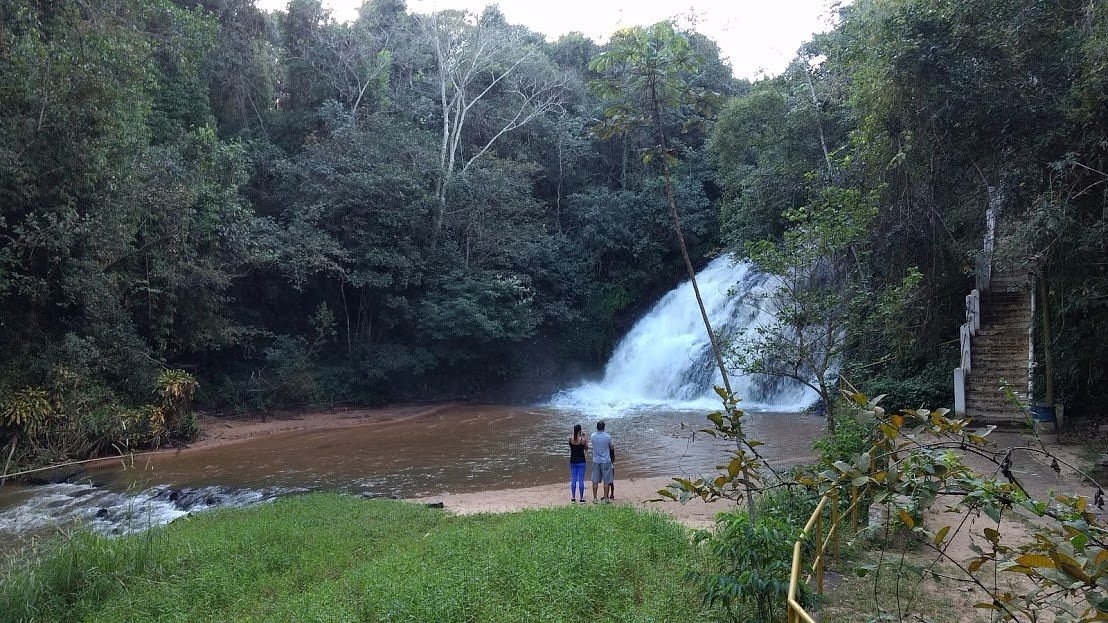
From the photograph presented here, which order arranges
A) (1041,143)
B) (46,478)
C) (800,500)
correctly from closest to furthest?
(800,500) → (1041,143) → (46,478)

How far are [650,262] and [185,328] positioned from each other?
1740 centimetres

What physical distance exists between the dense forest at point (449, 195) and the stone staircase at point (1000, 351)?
27.0 inches

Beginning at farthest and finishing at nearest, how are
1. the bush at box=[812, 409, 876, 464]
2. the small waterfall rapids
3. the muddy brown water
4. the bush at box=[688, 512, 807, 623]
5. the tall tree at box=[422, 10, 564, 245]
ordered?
the tall tree at box=[422, 10, 564, 245], the small waterfall rapids, the muddy brown water, the bush at box=[812, 409, 876, 464], the bush at box=[688, 512, 807, 623]

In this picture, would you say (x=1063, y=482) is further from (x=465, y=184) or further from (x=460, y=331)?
(x=465, y=184)

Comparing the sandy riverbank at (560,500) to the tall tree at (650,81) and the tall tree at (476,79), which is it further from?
the tall tree at (476,79)

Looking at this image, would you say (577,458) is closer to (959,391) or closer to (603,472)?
(603,472)

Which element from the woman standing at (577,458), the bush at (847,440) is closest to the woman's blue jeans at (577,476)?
the woman standing at (577,458)

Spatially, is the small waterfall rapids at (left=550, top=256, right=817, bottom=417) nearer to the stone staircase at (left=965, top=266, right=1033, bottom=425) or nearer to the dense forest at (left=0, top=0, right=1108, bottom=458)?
the dense forest at (left=0, top=0, right=1108, bottom=458)

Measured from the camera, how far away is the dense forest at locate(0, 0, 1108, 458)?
10680mm

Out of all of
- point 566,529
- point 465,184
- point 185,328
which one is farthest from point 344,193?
point 566,529

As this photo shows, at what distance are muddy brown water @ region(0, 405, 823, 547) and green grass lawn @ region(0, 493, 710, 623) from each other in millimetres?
3391

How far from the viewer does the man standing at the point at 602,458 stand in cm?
1020

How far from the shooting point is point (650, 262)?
93.6 ft

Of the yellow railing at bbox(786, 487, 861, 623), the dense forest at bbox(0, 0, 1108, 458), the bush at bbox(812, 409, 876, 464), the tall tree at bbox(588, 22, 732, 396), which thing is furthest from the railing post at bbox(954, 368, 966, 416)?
the yellow railing at bbox(786, 487, 861, 623)
